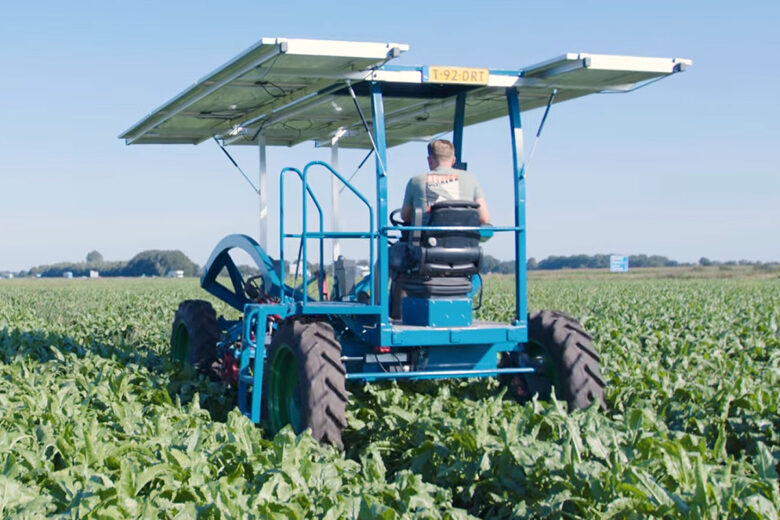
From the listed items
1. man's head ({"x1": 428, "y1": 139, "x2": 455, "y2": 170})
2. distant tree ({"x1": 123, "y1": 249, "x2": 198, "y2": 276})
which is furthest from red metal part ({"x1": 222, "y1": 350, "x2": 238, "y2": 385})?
distant tree ({"x1": 123, "y1": 249, "x2": 198, "y2": 276})

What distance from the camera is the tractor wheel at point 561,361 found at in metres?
7.51

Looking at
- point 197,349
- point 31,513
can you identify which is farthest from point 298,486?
point 197,349

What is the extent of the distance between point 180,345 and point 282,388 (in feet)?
12.0

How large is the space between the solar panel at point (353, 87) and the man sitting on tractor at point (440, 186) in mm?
579

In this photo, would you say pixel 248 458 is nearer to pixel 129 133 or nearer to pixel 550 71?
pixel 550 71

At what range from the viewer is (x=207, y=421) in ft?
25.6

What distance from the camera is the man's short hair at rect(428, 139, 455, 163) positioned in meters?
7.73

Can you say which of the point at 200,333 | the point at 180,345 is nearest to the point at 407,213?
the point at 200,333

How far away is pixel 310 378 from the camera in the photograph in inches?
271

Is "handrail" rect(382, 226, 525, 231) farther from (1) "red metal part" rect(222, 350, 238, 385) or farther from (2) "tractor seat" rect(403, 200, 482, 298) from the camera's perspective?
(1) "red metal part" rect(222, 350, 238, 385)

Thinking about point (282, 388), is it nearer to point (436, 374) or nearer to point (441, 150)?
point (436, 374)

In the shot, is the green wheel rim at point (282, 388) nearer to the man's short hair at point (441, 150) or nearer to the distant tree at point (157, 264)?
the man's short hair at point (441, 150)

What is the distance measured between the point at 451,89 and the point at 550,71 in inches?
39.3

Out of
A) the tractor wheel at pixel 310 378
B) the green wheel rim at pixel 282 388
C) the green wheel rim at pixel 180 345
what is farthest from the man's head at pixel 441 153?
the green wheel rim at pixel 180 345
